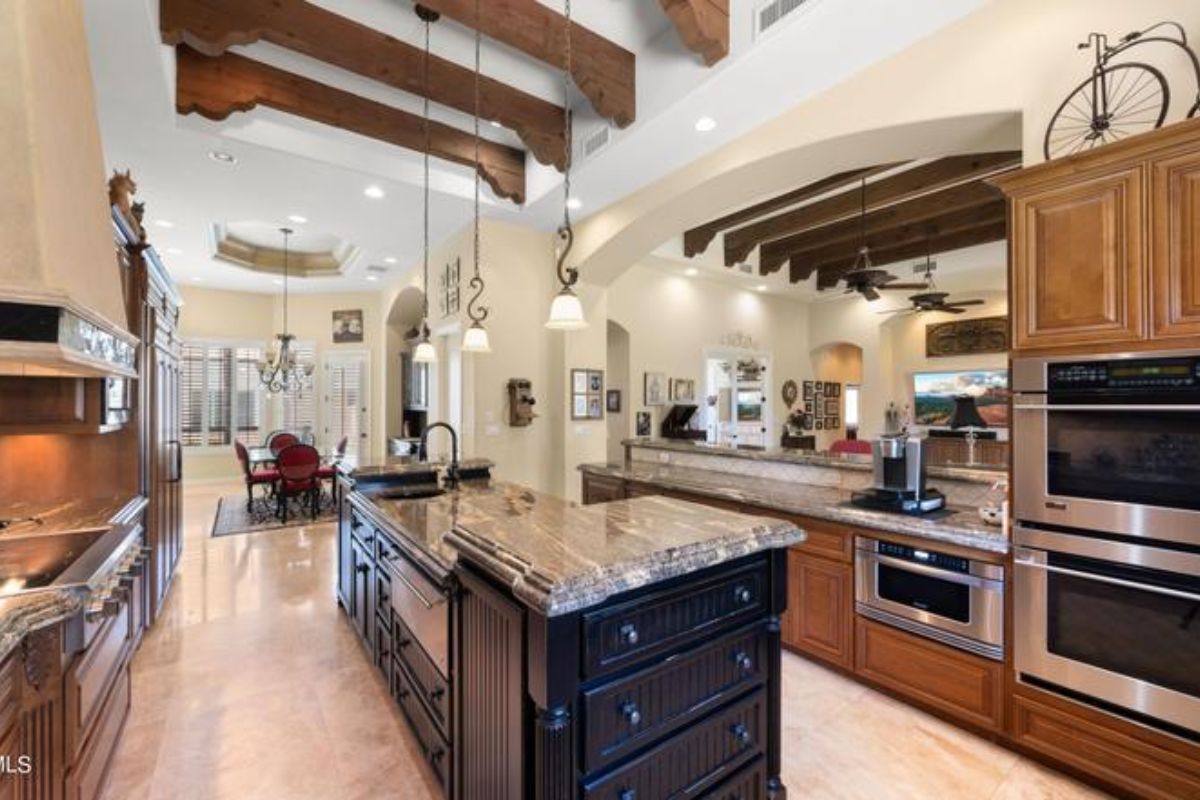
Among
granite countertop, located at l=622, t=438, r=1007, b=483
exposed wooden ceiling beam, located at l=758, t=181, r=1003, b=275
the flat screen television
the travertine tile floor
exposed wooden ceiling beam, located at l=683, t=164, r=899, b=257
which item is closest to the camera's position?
the travertine tile floor

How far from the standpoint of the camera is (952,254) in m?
7.94

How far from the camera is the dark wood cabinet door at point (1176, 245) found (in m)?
1.75

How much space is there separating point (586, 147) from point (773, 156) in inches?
57.4

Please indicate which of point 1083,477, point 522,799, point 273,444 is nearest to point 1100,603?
point 1083,477

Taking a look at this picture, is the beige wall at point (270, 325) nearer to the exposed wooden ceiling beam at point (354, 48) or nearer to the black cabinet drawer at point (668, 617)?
the exposed wooden ceiling beam at point (354, 48)

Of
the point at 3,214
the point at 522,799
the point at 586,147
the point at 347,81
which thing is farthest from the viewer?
the point at 586,147

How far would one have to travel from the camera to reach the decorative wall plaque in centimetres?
823

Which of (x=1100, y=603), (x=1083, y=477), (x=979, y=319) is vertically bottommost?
(x=1100, y=603)

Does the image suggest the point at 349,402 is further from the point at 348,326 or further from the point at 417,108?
the point at 417,108

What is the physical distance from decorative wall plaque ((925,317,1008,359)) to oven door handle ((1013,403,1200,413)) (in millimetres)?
7343

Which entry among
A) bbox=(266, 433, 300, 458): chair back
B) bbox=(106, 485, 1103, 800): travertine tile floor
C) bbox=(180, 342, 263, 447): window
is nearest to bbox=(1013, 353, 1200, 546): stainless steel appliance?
bbox=(106, 485, 1103, 800): travertine tile floor

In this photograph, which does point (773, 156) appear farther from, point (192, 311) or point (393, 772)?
point (192, 311)

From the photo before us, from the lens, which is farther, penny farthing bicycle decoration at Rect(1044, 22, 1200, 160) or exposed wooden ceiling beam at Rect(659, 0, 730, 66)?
exposed wooden ceiling beam at Rect(659, 0, 730, 66)

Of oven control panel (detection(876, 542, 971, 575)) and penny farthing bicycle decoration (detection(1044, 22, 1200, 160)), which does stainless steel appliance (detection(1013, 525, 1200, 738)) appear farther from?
penny farthing bicycle decoration (detection(1044, 22, 1200, 160))
